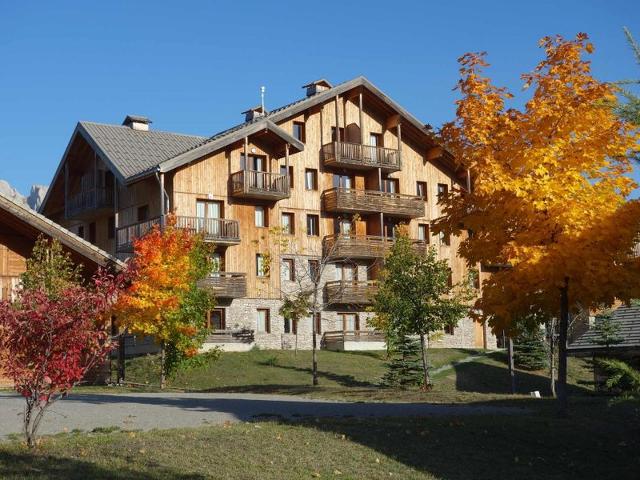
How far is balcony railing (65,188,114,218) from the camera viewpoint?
49250 mm

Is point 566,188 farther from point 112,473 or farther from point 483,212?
point 112,473

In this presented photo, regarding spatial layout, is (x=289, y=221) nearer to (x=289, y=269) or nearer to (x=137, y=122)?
(x=289, y=269)

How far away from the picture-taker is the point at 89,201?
1966 inches

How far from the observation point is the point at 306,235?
49156 mm

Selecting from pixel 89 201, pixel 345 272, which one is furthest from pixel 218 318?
pixel 89 201

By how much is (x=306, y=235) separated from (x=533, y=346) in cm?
1366

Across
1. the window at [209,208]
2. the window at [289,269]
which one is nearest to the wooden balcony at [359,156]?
the window at [289,269]

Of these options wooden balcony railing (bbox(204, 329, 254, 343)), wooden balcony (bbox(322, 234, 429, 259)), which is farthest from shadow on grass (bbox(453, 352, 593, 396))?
wooden balcony railing (bbox(204, 329, 254, 343))

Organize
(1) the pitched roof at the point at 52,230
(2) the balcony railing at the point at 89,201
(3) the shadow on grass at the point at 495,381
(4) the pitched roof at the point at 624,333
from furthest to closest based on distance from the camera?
(2) the balcony railing at the point at 89,201 → (3) the shadow on grass at the point at 495,381 → (1) the pitched roof at the point at 52,230 → (4) the pitched roof at the point at 624,333

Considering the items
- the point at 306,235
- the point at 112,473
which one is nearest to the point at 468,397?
the point at 112,473

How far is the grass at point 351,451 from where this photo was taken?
12164 mm

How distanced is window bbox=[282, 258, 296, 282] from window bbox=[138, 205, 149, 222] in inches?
307

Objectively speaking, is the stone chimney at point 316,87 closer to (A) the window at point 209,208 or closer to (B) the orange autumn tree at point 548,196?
(A) the window at point 209,208

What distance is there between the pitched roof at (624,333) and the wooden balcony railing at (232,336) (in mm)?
19097
